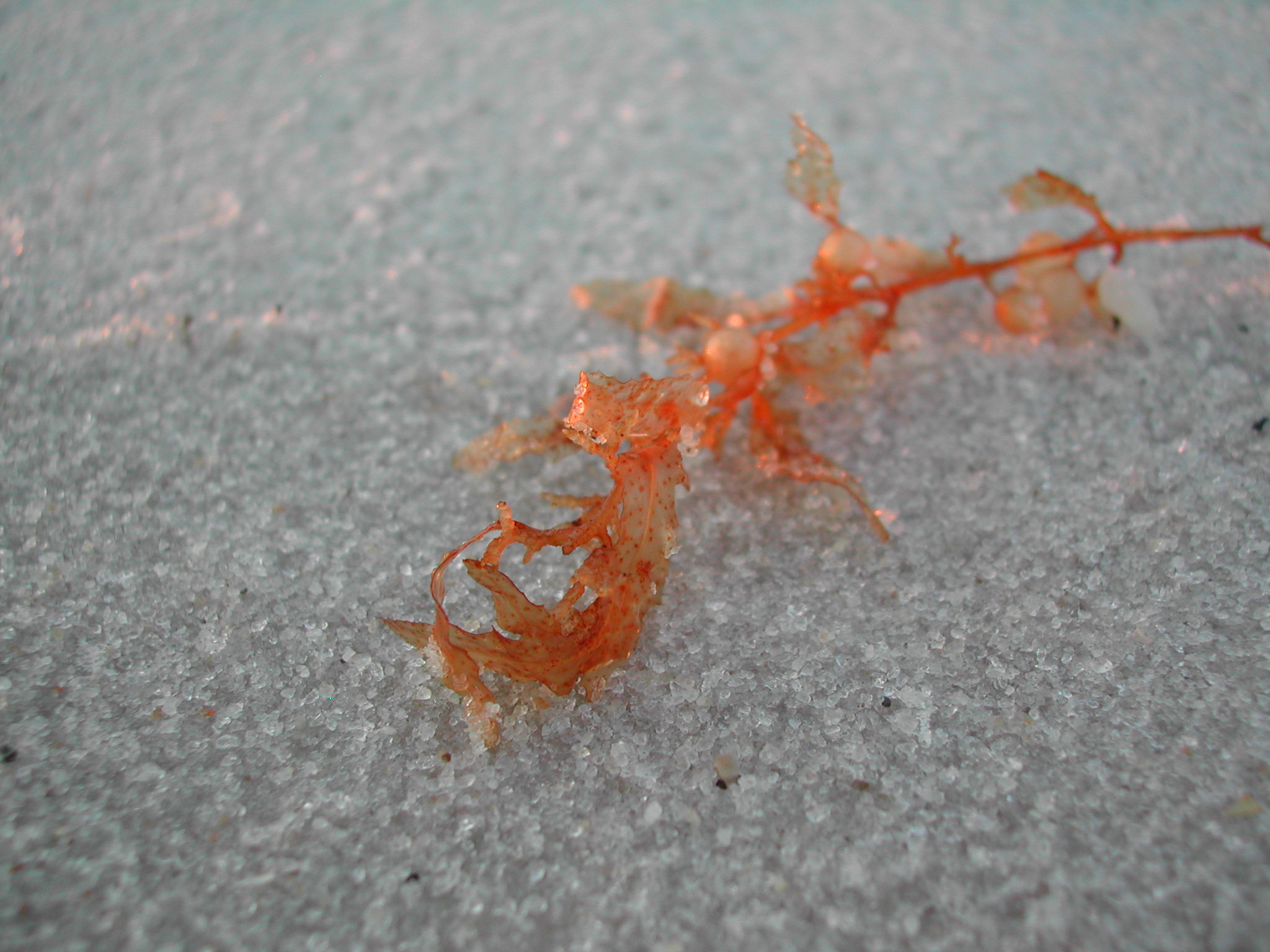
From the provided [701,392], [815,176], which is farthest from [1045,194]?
[701,392]

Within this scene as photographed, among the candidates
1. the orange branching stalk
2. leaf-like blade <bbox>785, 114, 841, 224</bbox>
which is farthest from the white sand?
leaf-like blade <bbox>785, 114, 841, 224</bbox>

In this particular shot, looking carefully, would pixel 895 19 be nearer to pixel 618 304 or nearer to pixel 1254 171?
pixel 1254 171

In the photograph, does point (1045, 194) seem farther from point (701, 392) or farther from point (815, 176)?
point (701, 392)

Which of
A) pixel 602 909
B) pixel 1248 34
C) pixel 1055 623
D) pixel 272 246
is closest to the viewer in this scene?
pixel 602 909

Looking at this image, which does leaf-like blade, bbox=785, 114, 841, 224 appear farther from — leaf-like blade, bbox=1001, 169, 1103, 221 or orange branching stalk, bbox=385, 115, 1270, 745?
leaf-like blade, bbox=1001, 169, 1103, 221

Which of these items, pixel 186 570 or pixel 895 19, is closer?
pixel 186 570

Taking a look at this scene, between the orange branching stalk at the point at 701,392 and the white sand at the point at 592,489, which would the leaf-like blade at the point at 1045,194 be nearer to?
the orange branching stalk at the point at 701,392

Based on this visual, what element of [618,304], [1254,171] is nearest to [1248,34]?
[1254,171]

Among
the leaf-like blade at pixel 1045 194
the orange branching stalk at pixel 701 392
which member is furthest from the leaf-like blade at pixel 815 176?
the leaf-like blade at pixel 1045 194

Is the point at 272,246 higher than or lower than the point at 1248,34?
higher
